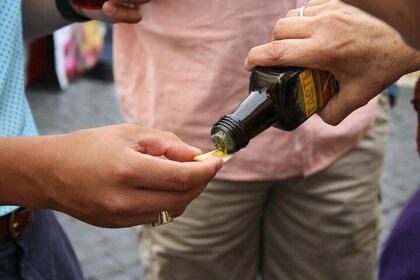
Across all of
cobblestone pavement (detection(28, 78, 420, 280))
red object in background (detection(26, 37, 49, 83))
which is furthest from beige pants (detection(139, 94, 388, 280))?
red object in background (detection(26, 37, 49, 83))

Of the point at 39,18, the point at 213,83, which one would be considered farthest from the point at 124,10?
the point at 213,83

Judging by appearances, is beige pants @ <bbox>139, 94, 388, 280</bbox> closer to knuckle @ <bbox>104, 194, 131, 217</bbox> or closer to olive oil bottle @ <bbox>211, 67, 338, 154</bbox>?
olive oil bottle @ <bbox>211, 67, 338, 154</bbox>

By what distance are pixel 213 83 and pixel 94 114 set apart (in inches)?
135

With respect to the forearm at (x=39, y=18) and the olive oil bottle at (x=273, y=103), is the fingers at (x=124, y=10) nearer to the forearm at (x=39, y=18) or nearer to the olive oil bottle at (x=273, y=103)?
the forearm at (x=39, y=18)

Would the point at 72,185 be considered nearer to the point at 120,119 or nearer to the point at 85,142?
the point at 85,142

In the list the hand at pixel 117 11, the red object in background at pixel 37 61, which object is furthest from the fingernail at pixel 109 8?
the red object in background at pixel 37 61

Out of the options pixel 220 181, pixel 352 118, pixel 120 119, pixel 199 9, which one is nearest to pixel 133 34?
pixel 199 9

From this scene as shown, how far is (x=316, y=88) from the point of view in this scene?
123cm

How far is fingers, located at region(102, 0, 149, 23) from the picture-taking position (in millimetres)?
1634

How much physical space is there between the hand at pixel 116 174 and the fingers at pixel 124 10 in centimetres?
57

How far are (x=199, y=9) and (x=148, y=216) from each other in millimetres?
877

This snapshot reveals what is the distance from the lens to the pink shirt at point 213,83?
1.84 m

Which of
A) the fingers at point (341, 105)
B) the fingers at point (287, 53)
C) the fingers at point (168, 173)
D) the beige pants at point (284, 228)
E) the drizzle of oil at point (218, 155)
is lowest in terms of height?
the beige pants at point (284, 228)

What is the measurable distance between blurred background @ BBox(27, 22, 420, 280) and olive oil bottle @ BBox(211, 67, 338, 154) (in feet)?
7.45
